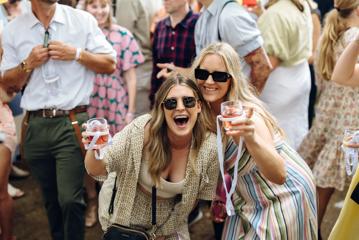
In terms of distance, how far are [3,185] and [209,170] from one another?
4.97ft

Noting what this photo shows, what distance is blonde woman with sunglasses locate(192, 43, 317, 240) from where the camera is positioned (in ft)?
8.78

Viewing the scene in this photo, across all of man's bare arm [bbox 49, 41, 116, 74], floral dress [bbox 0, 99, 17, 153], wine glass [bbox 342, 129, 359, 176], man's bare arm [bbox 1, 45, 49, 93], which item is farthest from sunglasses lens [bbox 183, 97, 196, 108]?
floral dress [bbox 0, 99, 17, 153]

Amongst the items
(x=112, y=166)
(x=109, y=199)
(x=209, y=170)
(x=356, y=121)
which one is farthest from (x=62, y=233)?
(x=356, y=121)

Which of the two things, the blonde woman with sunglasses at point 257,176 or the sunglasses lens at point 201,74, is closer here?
the blonde woman with sunglasses at point 257,176

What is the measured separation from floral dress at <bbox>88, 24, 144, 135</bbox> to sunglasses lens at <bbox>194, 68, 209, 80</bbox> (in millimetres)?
1272

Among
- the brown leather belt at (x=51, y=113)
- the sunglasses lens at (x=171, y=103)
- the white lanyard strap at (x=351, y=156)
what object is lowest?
the brown leather belt at (x=51, y=113)

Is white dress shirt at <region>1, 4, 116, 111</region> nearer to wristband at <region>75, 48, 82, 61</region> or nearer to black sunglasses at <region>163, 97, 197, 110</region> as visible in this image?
wristband at <region>75, 48, 82, 61</region>

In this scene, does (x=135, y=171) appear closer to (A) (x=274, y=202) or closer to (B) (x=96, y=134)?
(B) (x=96, y=134)

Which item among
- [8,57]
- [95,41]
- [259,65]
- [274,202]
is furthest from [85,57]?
[274,202]

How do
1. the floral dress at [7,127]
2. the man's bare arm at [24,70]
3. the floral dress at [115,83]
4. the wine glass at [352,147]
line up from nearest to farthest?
1. the wine glass at [352,147]
2. the man's bare arm at [24,70]
3. the floral dress at [7,127]
4. the floral dress at [115,83]

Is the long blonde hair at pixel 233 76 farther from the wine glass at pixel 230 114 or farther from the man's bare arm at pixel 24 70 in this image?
the man's bare arm at pixel 24 70

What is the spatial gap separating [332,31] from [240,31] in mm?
606

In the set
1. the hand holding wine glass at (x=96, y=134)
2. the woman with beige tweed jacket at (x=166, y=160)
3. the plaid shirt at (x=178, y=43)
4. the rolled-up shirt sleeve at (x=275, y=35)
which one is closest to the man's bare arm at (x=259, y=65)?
the rolled-up shirt sleeve at (x=275, y=35)

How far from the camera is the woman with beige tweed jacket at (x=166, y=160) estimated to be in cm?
275
